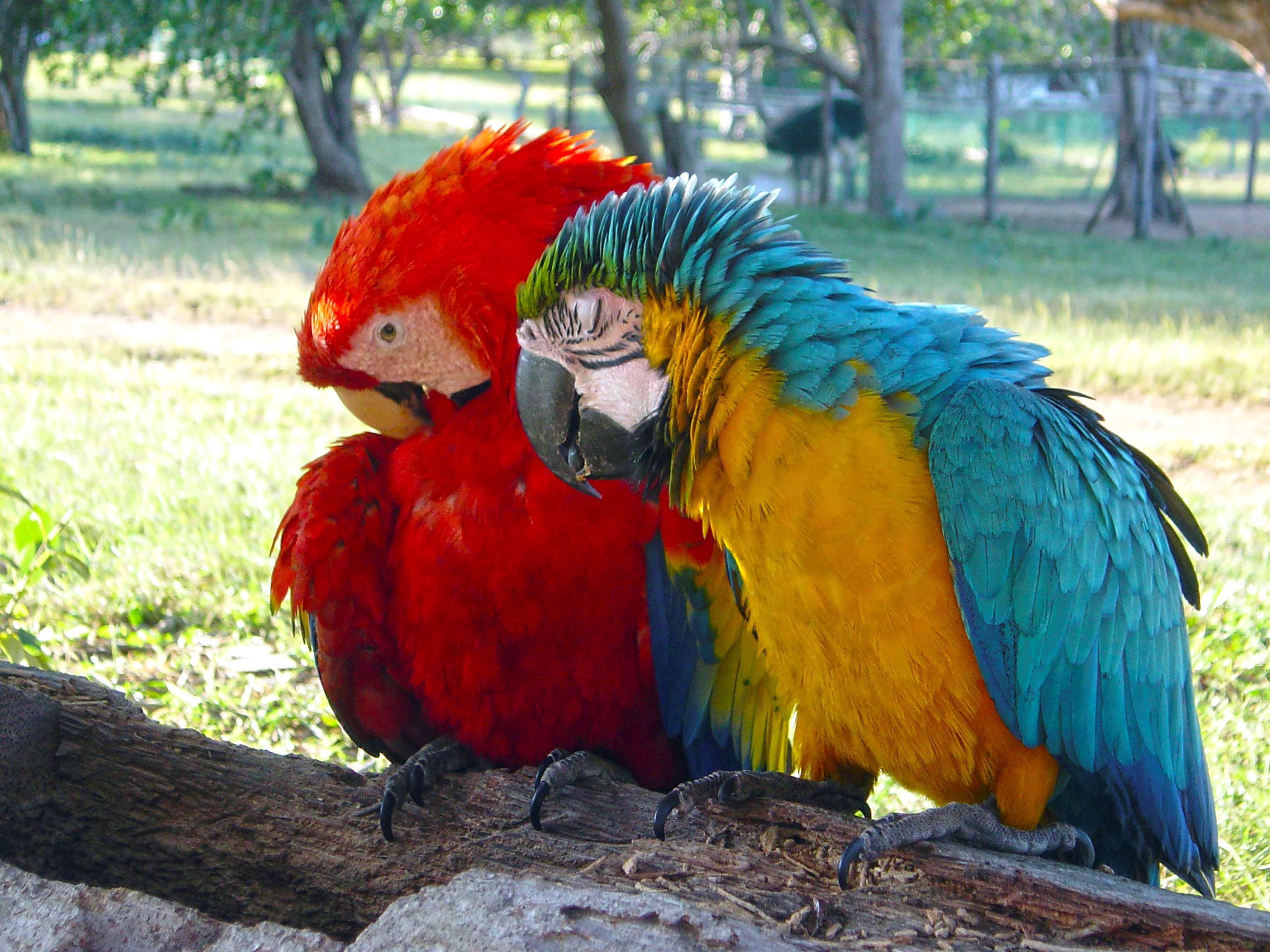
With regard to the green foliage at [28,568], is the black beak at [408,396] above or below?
above

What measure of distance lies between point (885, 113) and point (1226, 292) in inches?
205

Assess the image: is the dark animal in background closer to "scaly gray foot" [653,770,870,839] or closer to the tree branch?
the tree branch

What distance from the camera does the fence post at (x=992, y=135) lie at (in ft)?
39.7

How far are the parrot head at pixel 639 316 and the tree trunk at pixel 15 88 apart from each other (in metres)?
15.1

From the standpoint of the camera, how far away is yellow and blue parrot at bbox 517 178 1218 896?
1.50m

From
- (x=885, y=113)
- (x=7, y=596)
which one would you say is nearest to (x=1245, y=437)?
(x=7, y=596)

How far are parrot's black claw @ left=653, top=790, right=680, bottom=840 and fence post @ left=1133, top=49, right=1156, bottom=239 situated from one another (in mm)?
11306

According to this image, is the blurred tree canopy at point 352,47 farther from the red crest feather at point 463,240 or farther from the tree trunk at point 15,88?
the red crest feather at point 463,240

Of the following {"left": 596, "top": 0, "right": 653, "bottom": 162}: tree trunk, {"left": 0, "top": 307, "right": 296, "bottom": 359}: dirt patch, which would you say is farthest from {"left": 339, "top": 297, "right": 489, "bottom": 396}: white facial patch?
{"left": 596, "top": 0, "right": 653, "bottom": 162}: tree trunk

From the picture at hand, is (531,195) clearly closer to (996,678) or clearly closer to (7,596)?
(996,678)

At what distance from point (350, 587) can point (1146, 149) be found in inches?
470

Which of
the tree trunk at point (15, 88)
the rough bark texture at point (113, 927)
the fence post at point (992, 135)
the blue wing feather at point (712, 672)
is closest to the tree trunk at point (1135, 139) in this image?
the fence post at point (992, 135)

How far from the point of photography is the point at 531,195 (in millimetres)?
1835

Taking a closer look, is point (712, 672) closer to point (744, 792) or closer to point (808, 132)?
point (744, 792)
